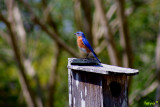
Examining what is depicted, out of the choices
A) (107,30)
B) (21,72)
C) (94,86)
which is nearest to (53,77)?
(21,72)

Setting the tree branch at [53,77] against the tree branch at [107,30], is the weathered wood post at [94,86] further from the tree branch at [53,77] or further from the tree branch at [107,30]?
the tree branch at [53,77]

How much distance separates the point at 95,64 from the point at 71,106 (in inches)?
19.0

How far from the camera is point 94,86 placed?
2340 mm

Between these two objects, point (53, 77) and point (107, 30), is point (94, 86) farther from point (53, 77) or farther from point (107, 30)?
point (53, 77)

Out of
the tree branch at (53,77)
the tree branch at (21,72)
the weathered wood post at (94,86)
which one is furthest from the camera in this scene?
the tree branch at (53,77)

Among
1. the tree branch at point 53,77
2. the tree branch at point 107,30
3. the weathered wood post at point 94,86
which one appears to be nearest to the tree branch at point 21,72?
the tree branch at point 53,77

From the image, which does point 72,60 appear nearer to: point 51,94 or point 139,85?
point 139,85

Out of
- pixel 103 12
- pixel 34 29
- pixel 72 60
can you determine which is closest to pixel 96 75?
pixel 72 60

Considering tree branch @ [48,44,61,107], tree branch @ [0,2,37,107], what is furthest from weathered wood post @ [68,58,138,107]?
tree branch @ [48,44,61,107]

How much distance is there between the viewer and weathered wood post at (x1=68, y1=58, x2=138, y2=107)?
2265 mm

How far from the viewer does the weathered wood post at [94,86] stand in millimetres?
2265

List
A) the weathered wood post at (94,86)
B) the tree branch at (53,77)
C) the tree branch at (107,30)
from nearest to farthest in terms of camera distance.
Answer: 1. the weathered wood post at (94,86)
2. the tree branch at (107,30)
3. the tree branch at (53,77)

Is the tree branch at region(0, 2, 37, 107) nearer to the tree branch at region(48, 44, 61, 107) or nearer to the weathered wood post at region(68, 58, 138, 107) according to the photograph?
the tree branch at region(48, 44, 61, 107)

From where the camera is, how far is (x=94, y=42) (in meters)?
7.04
